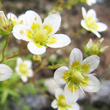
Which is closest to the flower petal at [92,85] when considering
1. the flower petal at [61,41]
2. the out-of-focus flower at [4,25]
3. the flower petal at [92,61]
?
the flower petal at [92,61]

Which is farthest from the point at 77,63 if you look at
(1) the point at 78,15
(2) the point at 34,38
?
(1) the point at 78,15

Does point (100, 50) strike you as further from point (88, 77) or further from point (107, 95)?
point (107, 95)

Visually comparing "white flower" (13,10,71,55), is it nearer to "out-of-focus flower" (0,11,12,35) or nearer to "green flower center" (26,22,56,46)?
"green flower center" (26,22,56,46)

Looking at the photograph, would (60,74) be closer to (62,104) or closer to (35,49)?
(35,49)

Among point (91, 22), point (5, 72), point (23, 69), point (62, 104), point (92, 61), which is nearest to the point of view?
point (5, 72)

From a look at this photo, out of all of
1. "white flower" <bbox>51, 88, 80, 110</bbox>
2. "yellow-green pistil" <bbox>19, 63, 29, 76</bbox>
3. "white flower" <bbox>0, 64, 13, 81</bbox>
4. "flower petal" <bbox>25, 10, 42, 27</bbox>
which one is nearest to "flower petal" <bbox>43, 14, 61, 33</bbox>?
"flower petal" <bbox>25, 10, 42, 27</bbox>

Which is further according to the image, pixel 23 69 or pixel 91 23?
pixel 23 69

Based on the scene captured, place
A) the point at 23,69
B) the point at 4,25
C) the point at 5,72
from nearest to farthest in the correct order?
the point at 5,72 → the point at 4,25 → the point at 23,69

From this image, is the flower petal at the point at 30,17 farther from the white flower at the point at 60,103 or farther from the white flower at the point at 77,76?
the white flower at the point at 60,103

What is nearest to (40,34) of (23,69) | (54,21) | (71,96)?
(54,21)
